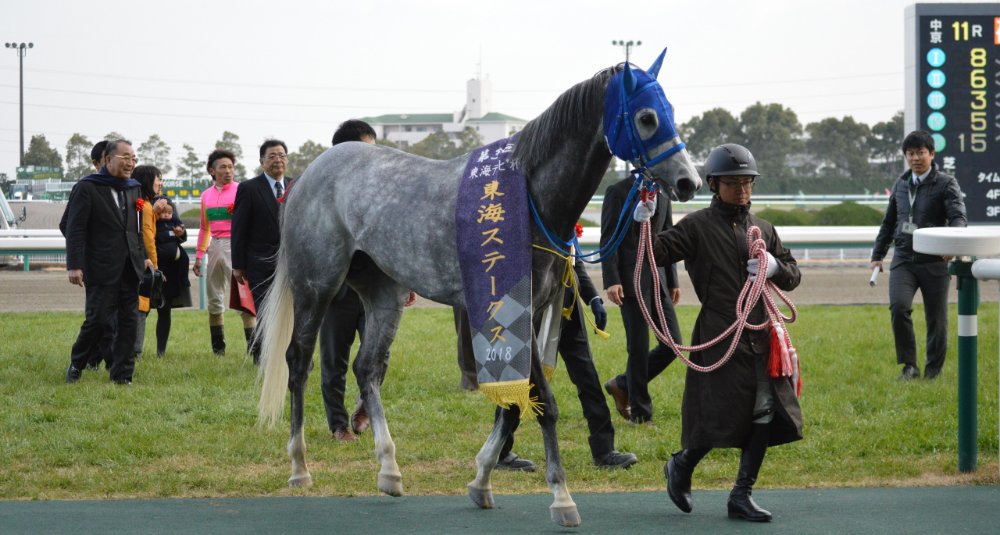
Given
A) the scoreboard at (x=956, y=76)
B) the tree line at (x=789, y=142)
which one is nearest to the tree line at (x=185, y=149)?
the tree line at (x=789, y=142)

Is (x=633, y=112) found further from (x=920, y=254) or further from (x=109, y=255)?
(x=109, y=255)

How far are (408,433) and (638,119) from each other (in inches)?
122

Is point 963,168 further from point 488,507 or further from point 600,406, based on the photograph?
point 488,507

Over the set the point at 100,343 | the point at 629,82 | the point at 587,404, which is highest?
the point at 629,82

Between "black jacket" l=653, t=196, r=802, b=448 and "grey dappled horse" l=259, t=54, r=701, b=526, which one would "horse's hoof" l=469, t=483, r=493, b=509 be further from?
"black jacket" l=653, t=196, r=802, b=448

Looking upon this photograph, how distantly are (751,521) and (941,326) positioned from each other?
14.6ft

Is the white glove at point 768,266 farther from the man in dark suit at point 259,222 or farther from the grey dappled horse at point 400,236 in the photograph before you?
the man in dark suit at point 259,222

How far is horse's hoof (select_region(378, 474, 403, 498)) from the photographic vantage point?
5520mm

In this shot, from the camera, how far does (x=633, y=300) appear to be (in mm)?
7145

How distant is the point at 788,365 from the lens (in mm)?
4730

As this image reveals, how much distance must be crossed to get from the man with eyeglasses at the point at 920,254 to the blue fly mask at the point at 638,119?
14.7 ft

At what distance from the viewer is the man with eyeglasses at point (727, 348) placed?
4.81m

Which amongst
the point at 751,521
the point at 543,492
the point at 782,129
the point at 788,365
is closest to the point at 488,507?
the point at 543,492

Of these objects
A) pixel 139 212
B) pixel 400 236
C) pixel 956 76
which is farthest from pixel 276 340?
pixel 956 76
